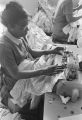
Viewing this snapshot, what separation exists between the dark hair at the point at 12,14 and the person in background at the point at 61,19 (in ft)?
3.30

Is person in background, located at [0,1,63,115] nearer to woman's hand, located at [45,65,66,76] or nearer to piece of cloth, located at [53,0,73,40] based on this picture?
woman's hand, located at [45,65,66,76]

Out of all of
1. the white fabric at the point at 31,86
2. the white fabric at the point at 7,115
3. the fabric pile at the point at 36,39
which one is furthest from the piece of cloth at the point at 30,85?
the fabric pile at the point at 36,39

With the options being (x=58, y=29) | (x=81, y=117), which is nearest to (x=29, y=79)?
(x=81, y=117)

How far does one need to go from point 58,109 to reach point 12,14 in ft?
2.02

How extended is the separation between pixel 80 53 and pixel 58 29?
0.64 meters

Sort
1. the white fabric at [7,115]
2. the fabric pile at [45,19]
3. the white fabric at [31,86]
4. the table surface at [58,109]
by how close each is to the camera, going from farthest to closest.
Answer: the fabric pile at [45,19], the white fabric at [7,115], the white fabric at [31,86], the table surface at [58,109]

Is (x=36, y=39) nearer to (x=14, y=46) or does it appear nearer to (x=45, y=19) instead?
(x=45, y=19)

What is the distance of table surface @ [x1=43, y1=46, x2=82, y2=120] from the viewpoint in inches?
45.1

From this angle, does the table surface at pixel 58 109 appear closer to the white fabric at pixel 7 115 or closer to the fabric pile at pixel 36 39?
the white fabric at pixel 7 115

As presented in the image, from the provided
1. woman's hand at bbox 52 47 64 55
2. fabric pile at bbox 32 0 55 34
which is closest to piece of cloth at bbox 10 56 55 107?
woman's hand at bbox 52 47 64 55

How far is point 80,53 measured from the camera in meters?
1.70

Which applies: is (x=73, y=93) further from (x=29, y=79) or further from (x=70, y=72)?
(x=29, y=79)

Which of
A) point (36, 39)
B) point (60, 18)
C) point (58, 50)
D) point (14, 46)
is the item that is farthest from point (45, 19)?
point (14, 46)

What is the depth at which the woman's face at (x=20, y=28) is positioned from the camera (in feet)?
3.88
